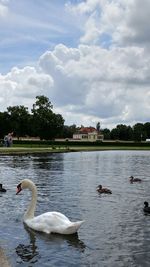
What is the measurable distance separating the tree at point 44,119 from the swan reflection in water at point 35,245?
10499 centimetres

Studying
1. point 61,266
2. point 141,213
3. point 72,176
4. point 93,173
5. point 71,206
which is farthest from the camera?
point 93,173

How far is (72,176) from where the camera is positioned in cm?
3331

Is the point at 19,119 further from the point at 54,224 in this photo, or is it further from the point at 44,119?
the point at 54,224

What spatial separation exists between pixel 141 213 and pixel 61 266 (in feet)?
25.2

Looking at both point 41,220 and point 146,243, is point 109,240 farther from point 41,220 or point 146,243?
point 41,220

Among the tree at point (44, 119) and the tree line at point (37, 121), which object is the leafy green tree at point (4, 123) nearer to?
the tree line at point (37, 121)

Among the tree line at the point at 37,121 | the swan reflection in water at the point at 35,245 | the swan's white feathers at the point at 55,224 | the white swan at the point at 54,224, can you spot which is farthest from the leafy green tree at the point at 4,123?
the swan reflection in water at the point at 35,245

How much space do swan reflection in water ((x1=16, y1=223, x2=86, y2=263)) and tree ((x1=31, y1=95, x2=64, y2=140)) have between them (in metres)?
105

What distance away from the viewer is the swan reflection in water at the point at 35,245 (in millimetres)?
12250

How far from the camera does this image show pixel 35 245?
1338cm

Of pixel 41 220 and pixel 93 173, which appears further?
pixel 93 173

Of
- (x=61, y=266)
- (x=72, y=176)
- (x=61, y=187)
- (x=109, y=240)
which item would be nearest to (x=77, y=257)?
(x=61, y=266)

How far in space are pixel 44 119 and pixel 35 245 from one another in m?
106

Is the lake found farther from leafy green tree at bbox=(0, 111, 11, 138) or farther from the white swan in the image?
leafy green tree at bbox=(0, 111, 11, 138)
